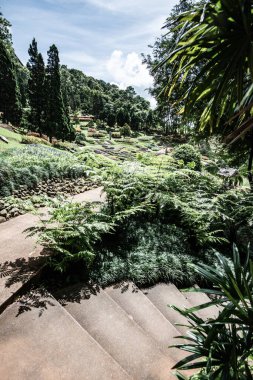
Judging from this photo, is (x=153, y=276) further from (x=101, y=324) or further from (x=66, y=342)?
(x=66, y=342)

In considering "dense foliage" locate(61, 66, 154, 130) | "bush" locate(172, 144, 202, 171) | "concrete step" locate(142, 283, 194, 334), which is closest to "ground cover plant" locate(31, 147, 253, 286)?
"concrete step" locate(142, 283, 194, 334)

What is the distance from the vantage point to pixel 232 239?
6.07 metres

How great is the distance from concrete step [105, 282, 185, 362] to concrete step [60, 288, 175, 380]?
0.15 m

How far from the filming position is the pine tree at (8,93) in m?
22.0

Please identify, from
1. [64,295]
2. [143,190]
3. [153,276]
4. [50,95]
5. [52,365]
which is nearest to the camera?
[52,365]

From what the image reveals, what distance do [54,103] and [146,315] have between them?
75.8ft

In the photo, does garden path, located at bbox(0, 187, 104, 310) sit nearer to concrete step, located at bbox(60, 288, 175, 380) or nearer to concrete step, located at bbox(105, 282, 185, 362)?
concrete step, located at bbox(60, 288, 175, 380)

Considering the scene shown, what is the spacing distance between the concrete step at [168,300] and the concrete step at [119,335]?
70cm

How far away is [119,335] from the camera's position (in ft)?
8.34

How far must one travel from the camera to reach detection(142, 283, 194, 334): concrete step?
3.26 meters

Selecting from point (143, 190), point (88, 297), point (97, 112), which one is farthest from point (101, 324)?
point (97, 112)

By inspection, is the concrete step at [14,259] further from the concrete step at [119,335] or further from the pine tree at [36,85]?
the pine tree at [36,85]

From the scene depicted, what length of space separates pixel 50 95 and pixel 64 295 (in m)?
23.2

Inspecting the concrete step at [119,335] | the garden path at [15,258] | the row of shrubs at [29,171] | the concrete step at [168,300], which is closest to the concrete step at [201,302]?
the concrete step at [168,300]
